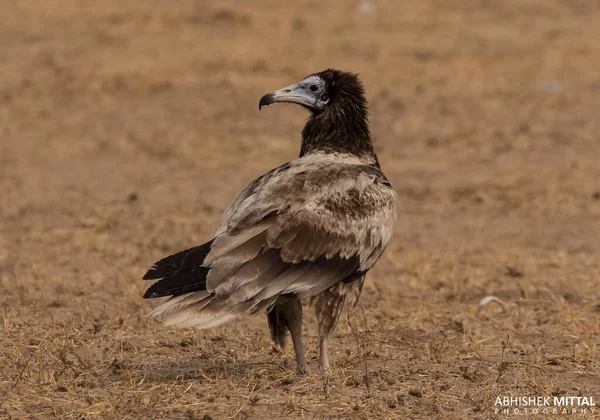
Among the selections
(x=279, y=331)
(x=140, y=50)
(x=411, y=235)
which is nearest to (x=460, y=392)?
(x=279, y=331)

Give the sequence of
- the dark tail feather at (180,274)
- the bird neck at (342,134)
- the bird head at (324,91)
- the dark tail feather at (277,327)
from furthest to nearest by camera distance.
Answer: the bird head at (324,91), the bird neck at (342,134), the dark tail feather at (277,327), the dark tail feather at (180,274)

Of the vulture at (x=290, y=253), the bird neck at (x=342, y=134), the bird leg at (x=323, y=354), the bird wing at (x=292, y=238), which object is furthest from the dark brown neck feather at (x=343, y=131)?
the bird leg at (x=323, y=354)

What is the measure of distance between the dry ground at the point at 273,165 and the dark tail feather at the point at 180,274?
0.62 m

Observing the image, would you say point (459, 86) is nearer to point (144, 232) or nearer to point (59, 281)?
point (144, 232)

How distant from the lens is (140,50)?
2100 centimetres

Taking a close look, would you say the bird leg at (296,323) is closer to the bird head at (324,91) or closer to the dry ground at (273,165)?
the dry ground at (273,165)

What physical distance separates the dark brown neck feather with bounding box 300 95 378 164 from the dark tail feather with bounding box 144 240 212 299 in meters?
1.51

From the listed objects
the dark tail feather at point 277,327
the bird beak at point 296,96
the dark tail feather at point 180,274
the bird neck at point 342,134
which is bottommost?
the dark tail feather at point 277,327

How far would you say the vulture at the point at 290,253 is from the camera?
6211 millimetres

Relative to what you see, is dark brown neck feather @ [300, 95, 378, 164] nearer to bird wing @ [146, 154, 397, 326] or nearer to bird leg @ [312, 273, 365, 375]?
bird wing @ [146, 154, 397, 326]

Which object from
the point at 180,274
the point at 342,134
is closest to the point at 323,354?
the point at 180,274

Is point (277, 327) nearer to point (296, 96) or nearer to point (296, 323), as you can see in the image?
point (296, 323)

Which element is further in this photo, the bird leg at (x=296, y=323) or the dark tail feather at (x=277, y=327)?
the dark tail feather at (x=277, y=327)

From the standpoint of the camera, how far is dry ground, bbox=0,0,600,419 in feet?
22.2
